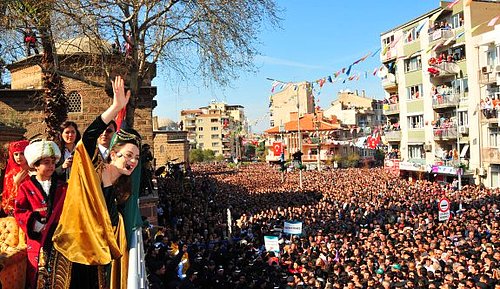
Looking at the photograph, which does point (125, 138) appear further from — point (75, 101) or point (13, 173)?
point (75, 101)

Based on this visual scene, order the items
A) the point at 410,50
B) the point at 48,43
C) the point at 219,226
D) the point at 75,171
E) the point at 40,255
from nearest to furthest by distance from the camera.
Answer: the point at 75,171
the point at 40,255
the point at 48,43
the point at 219,226
the point at 410,50

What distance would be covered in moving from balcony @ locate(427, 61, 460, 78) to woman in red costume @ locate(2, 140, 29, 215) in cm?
3097

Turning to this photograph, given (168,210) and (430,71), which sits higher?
(430,71)

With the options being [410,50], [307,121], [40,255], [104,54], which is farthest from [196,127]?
[40,255]

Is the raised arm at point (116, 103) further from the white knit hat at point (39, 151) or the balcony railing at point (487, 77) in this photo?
the balcony railing at point (487, 77)

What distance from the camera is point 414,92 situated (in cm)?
3631

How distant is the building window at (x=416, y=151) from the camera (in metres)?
36.6

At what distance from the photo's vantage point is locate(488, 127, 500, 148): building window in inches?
1135

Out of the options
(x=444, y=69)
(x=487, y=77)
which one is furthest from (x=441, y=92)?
(x=487, y=77)

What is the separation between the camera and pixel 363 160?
6981 cm

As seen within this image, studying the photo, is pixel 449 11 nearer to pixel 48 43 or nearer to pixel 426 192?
pixel 426 192

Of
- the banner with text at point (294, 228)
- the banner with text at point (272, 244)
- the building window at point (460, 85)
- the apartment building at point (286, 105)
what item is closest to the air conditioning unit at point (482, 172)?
the building window at point (460, 85)

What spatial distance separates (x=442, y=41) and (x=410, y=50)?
4011 millimetres

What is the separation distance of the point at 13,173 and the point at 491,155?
1151 inches
